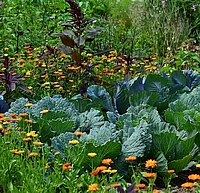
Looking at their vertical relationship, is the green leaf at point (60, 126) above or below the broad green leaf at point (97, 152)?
above

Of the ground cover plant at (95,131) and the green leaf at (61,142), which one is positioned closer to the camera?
the ground cover plant at (95,131)

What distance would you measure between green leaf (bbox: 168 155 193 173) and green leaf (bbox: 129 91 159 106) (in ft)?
2.71

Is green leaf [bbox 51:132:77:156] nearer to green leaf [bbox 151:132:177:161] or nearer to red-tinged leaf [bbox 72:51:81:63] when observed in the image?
green leaf [bbox 151:132:177:161]

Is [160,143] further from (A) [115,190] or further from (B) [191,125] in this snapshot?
(A) [115,190]

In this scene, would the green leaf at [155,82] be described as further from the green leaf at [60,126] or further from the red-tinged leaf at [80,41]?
the green leaf at [60,126]

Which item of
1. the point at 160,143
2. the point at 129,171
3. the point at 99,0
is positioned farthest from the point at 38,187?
the point at 99,0

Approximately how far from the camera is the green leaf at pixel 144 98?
3887 mm

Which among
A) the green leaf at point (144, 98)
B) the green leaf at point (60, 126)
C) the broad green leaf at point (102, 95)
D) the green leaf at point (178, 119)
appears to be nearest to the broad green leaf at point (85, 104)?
the broad green leaf at point (102, 95)

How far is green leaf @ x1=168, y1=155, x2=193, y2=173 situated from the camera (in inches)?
124

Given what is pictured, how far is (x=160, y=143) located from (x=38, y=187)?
0.96 metres

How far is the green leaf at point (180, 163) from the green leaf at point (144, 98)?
2.71 feet

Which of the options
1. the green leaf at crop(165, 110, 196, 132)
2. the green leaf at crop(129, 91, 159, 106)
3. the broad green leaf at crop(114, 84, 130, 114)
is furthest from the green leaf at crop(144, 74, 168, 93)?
the green leaf at crop(165, 110, 196, 132)

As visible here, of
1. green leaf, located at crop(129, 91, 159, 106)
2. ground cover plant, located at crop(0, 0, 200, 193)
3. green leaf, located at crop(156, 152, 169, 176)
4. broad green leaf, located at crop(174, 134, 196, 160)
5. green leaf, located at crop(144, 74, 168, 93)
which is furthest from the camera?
green leaf, located at crop(144, 74, 168, 93)

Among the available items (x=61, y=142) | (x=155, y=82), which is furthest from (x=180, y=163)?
(x=155, y=82)
